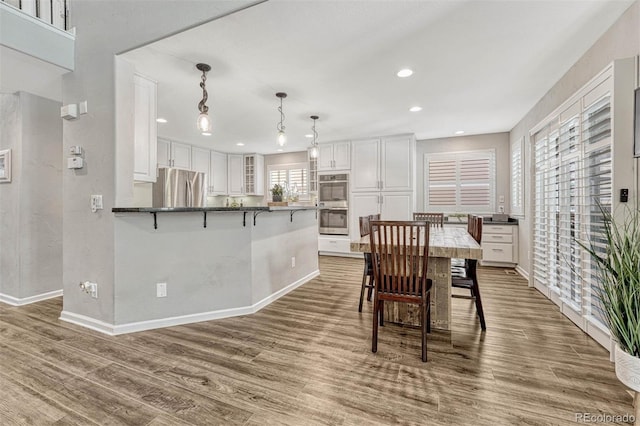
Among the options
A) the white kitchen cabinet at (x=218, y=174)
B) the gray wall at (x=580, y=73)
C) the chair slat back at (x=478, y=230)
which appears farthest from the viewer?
the white kitchen cabinet at (x=218, y=174)

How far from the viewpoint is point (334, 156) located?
5938mm

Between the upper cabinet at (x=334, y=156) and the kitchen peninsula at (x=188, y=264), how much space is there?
10.0 ft

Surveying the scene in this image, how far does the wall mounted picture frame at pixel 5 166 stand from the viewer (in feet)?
10.7

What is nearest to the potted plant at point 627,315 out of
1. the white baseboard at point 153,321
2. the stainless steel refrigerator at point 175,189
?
the white baseboard at point 153,321

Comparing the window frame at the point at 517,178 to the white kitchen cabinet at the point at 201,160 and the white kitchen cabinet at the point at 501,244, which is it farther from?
the white kitchen cabinet at the point at 201,160

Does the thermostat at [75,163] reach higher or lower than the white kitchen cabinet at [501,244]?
higher

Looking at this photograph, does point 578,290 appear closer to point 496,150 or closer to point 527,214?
point 527,214

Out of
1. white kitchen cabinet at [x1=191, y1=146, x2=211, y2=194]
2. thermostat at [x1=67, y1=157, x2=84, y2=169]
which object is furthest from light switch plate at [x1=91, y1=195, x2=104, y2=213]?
white kitchen cabinet at [x1=191, y1=146, x2=211, y2=194]

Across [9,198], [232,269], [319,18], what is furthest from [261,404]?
[9,198]

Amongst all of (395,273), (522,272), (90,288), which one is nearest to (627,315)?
(395,273)

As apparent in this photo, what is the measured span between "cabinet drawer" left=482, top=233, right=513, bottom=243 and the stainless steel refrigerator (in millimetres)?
4699

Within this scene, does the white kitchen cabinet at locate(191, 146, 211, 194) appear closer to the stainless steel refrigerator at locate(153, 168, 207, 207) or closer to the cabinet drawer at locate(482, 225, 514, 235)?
the stainless steel refrigerator at locate(153, 168, 207, 207)

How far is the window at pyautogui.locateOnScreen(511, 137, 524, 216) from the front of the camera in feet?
14.6

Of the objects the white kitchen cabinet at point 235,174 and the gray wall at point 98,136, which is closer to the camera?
the gray wall at point 98,136
